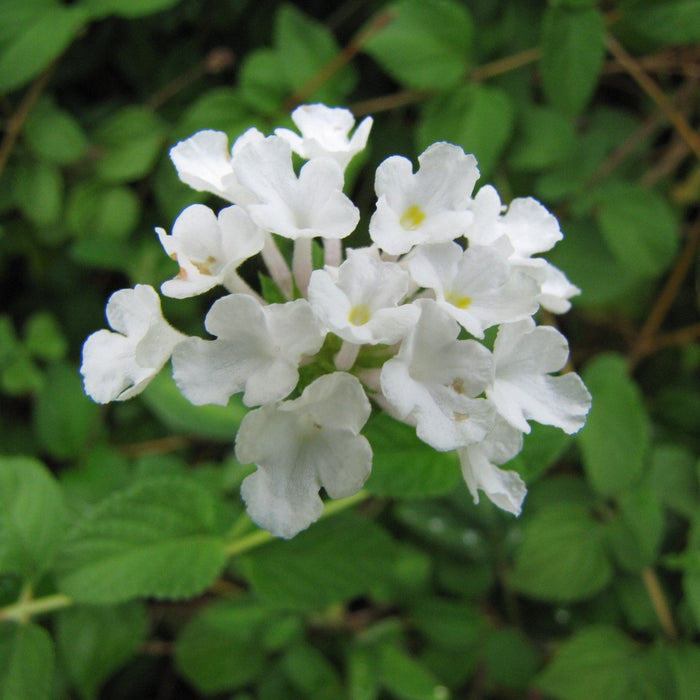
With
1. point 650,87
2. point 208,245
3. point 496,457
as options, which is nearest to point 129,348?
point 208,245

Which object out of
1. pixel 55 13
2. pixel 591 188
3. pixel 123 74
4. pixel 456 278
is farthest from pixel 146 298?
pixel 123 74

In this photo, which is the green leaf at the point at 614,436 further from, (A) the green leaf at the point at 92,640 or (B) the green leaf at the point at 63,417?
(B) the green leaf at the point at 63,417

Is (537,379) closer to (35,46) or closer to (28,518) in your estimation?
(28,518)

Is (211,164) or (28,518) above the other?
(211,164)

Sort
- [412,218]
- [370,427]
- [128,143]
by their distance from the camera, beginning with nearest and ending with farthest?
[412,218] < [370,427] < [128,143]

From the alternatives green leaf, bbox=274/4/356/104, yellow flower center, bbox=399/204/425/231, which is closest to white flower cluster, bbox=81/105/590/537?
yellow flower center, bbox=399/204/425/231

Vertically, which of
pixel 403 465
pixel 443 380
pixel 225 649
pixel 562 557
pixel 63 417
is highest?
pixel 443 380

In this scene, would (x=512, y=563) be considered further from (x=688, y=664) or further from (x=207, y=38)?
(x=207, y=38)

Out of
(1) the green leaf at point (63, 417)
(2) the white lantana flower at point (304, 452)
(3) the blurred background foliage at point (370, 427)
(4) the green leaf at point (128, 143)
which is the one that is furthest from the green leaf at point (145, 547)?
(4) the green leaf at point (128, 143)
